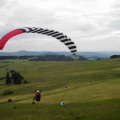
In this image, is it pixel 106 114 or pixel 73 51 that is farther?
pixel 73 51

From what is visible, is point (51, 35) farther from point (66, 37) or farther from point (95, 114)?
point (95, 114)

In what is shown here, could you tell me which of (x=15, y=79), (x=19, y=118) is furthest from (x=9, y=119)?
(x=15, y=79)

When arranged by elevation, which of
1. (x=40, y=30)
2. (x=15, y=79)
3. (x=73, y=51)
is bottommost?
(x=15, y=79)

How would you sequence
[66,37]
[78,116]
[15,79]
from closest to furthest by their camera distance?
[78,116], [66,37], [15,79]

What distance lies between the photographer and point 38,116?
2870cm

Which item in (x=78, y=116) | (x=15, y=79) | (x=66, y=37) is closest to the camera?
(x=78, y=116)

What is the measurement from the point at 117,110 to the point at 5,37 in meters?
13.2

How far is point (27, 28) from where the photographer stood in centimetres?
Result: 2869

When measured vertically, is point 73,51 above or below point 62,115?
above

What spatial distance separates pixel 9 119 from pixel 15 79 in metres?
101

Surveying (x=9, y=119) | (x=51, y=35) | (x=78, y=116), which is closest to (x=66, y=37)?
(x=51, y=35)

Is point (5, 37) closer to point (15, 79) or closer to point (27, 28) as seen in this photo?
point (27, 28)

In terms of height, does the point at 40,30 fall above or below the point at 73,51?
above

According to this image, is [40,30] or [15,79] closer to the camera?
[40,30]
